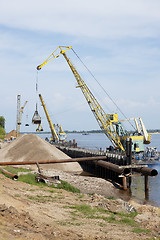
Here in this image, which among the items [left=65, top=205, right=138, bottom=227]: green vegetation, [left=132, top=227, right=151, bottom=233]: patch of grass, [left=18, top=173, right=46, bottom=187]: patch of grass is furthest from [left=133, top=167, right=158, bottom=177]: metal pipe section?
[left=132, top=227, right=151, bottom=233]: patch of grass

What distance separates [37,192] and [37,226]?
29.9 ft

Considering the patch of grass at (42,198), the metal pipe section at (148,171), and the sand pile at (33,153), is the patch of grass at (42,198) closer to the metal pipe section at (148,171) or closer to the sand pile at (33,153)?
the metal pipe section at (148,171)

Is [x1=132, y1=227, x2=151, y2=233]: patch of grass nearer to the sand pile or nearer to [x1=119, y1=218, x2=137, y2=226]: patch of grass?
[x1=119, y1=218, x2=137, y2=226]: patch of grass

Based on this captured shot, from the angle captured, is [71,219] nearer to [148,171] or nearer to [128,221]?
[128,221]

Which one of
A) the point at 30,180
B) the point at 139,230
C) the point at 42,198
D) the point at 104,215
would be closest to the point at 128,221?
the point at 104,215

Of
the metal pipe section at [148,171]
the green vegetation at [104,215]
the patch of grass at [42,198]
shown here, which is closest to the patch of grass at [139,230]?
the green vegetation at [104,215]

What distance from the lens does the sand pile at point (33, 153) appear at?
149 ft

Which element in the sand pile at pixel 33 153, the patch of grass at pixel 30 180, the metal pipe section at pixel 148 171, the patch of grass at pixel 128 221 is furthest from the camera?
the sand pile at pixel 33 153

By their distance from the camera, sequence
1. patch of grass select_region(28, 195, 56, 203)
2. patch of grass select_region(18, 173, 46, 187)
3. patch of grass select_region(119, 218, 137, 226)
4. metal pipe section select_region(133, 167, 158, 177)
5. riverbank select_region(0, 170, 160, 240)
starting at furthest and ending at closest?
1. metal pipe section select_region(133, 167, 158, 177)
2. patch of grass select_region(18, 173, 46, 187)
3. patch of grass select_region(28, 195, 56, 203)
4. patch of grass select_region(119, 218, 137, 226)
5. riverbank select_region(0, 170, 160, 240)

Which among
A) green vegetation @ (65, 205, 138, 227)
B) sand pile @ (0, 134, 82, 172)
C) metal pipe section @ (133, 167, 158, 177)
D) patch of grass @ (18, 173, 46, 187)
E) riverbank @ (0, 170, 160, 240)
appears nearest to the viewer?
riverbank @ (0, 170, 160, 240)

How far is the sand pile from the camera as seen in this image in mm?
45537

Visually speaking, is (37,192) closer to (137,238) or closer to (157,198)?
(137,238)

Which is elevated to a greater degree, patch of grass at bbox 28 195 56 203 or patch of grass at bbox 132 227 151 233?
patch of grass at bbox 28 195 56 203

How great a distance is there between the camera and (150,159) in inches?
2477
